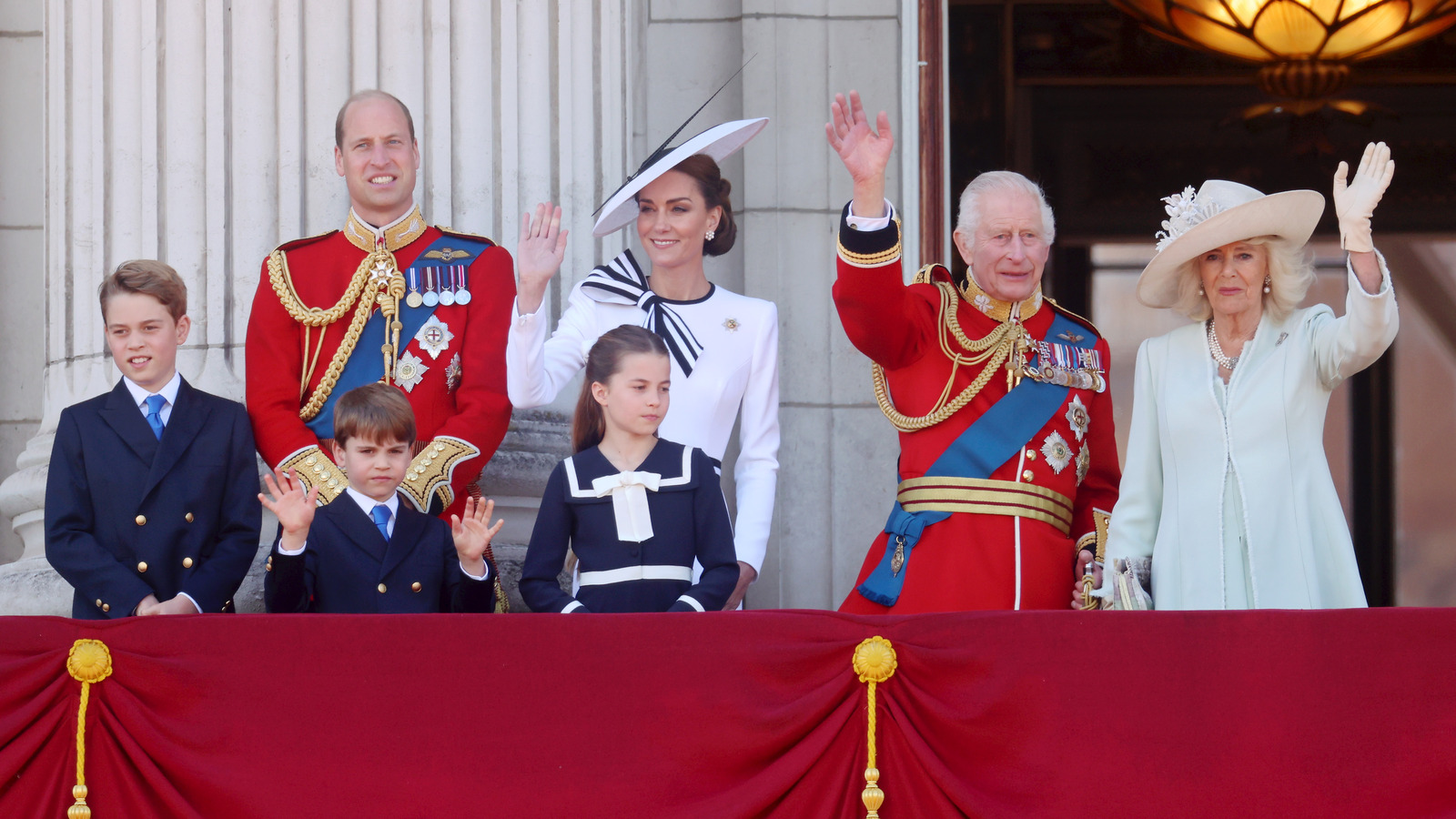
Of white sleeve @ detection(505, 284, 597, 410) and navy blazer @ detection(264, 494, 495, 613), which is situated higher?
white sleeve @ detection(505, 284, 597, 410)

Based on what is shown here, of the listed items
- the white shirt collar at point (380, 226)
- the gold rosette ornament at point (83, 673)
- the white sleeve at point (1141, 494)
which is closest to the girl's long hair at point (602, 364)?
the white shirt collar at point (380, 226)

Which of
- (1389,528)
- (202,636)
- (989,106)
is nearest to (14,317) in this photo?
(202,636)

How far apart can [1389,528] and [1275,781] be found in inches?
237

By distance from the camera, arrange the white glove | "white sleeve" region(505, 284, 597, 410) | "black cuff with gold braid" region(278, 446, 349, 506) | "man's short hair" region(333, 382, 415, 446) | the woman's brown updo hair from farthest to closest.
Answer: the woman's brown updo hair
"white sleeve" region(505, 284, 597, 410)
"black cuff with gold braid" region(278, 446, 349, 506)
"man's short hair" region(333, 382, 415, 446)
the white glove

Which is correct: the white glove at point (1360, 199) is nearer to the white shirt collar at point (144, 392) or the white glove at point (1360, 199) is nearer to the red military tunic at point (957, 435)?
the red military tunic at point (957, 435)

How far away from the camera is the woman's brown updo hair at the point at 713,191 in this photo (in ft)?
14.5

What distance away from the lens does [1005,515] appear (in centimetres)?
403

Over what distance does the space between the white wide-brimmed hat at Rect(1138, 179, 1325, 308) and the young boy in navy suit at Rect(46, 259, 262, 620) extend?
1935 mm

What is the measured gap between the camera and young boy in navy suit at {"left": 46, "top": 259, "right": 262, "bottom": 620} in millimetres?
3771

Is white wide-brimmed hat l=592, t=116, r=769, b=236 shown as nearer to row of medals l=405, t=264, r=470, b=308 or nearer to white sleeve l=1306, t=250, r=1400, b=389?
row of medals l=405, t=264, r=470, b=308

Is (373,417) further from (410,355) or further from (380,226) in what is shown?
(380,226)

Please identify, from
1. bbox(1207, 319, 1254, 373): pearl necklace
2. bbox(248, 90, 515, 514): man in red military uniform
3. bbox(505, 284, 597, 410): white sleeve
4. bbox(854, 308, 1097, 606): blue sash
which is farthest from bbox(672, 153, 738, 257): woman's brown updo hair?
bbox(1207, 319, 1254, 373): pearl necklace

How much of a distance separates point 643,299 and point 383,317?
0.60 m

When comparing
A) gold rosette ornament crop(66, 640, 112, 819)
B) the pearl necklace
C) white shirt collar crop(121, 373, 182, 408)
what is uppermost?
the pearl necklace
